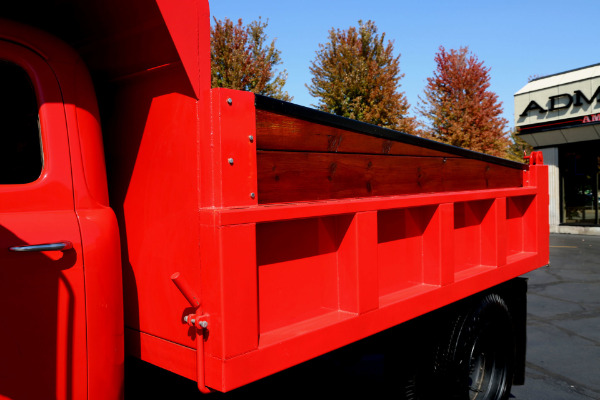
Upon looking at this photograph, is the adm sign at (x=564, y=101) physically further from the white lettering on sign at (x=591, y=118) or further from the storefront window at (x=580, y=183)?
the storefront window at (x=580, y=183)

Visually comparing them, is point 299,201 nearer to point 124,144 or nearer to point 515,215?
point 124,144

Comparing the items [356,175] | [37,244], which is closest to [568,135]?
[356,175]

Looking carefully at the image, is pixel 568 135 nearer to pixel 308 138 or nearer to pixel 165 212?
pixel 308 138

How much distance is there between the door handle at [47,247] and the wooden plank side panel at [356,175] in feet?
1.94

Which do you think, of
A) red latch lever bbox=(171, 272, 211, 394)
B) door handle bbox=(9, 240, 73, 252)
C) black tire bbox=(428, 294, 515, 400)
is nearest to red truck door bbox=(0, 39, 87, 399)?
door handle bbox=(9, 240, 73, 252)

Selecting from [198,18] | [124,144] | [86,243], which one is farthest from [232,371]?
[198,18]

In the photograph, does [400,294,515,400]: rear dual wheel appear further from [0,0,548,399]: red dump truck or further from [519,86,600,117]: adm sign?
[519,86,600,117]: adm sign

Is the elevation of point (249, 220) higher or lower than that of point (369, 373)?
higher

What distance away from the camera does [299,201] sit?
5.86 ft

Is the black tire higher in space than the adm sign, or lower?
lower

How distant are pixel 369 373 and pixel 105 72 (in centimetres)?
335

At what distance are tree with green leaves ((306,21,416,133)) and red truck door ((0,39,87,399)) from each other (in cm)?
1578

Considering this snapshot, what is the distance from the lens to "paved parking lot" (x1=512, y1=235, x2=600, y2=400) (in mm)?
4172

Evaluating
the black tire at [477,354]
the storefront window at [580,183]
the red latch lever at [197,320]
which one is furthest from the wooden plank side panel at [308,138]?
the storefront window at [580,183]
